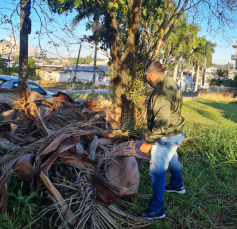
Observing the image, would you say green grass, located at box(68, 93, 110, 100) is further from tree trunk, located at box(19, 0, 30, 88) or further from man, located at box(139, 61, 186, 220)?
man, located at box(139, 61, 186, 220)

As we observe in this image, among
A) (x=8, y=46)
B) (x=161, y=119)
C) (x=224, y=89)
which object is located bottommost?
(x=161, y=119)

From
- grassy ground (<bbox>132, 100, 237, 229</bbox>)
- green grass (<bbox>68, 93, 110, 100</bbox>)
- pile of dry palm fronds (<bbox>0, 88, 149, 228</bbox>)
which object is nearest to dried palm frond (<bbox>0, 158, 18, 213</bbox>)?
pile of dry palm fronds (<bbox>0, 88, 149, 228</bbox>)

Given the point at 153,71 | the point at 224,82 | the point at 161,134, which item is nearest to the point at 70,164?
the point at 161,134

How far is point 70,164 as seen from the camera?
3.39m

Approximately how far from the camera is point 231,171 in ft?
14.7

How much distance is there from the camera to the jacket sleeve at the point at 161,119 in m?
2.76

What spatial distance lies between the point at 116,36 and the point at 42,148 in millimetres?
3819

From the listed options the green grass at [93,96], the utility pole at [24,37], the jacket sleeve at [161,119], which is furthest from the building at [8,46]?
the jacket sleeve at [161,119]

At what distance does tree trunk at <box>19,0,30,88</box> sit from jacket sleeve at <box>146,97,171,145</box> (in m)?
4.16

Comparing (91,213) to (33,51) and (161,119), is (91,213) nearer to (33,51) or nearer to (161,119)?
(161,119)

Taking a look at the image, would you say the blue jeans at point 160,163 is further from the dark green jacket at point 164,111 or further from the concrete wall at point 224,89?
the concrete wall at point 224,89

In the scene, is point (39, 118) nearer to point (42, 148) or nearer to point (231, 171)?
point (42, 148)

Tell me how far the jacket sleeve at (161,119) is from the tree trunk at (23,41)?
13.6 feet

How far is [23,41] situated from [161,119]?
4423 mm
